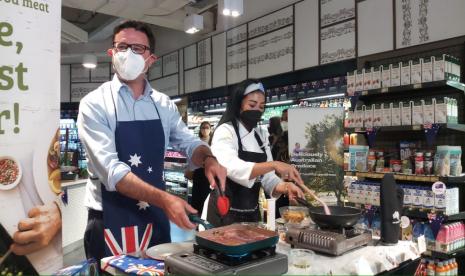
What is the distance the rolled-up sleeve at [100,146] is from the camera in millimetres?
1714

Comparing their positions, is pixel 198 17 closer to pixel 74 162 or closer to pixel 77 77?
pixel 74 162

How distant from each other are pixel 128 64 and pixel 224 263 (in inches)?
46.5

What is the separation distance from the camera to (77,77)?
482 inches

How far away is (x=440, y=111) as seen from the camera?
4004 millimetres

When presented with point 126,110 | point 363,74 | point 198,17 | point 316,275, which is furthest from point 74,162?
point 316,275

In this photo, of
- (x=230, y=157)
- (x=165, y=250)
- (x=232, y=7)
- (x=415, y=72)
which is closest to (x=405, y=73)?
(x=415, y=72)

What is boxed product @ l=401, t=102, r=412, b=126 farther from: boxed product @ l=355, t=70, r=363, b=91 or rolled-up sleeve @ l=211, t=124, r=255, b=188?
rolled-up sleeve @ l=211, t=124, r=255, b=188

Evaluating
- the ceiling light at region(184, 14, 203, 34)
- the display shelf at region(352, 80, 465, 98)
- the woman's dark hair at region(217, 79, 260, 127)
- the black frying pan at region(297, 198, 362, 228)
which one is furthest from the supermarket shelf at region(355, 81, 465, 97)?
the ceiling light at region(184, 14, 203, 34)

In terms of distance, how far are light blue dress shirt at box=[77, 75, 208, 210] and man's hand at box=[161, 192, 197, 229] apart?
0.89 feet

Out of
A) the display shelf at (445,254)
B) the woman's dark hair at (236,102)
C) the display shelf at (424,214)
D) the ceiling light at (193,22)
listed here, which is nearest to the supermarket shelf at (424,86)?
the display shelf at (424,214)

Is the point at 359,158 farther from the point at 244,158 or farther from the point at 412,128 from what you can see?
the point at 244,158

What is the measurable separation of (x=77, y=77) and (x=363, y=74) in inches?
391

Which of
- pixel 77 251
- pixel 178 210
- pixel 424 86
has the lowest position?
pixel 77 251

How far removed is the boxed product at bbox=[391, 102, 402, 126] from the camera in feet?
14.3
